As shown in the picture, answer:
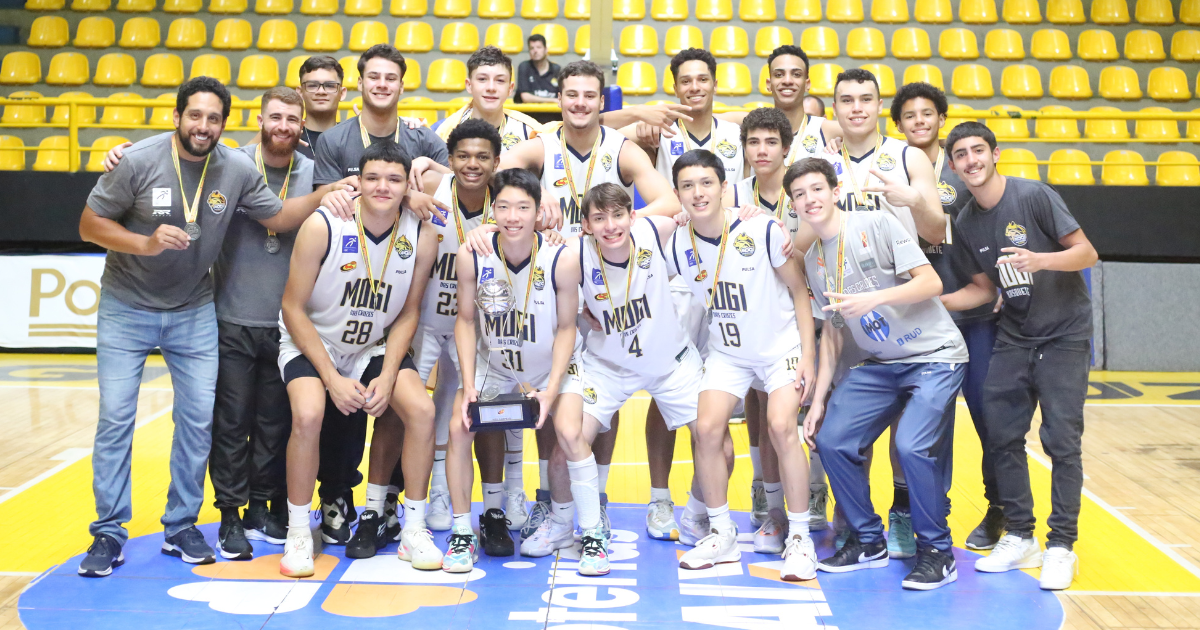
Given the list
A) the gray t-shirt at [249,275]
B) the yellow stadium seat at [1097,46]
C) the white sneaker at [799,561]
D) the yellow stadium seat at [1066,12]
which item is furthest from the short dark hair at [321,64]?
the yellow stadium seat at [1066,12]

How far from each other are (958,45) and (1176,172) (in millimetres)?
3370

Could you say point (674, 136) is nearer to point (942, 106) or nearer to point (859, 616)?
point (942, 106)

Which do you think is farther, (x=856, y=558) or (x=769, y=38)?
(x=769, y=38)


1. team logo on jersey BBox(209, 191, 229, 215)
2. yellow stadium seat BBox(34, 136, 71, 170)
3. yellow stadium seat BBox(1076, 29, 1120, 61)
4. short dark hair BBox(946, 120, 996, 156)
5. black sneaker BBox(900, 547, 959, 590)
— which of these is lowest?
black sneaker BBox(900, 547, 959, 590)

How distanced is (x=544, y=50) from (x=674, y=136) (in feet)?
22.2

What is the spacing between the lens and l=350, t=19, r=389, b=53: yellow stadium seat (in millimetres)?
13766

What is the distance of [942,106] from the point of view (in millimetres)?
5289

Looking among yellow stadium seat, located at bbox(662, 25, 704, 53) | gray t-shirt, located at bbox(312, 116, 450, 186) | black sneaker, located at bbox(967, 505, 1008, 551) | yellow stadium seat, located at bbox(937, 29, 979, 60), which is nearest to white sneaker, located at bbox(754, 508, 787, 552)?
black sneaker, located at bbox(967, 505, 1008, 551)

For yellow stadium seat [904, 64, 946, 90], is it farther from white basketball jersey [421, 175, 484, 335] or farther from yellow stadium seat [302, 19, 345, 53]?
white basketball jersey [421, 175, 484, 335]

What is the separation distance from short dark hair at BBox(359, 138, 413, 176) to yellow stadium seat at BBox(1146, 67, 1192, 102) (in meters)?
12.0

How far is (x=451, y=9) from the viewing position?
1420 cm

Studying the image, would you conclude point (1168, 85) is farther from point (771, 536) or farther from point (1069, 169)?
point (771, 536)

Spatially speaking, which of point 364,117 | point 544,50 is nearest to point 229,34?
point 544,50

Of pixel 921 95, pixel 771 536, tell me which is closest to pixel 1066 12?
pixel 921 95
